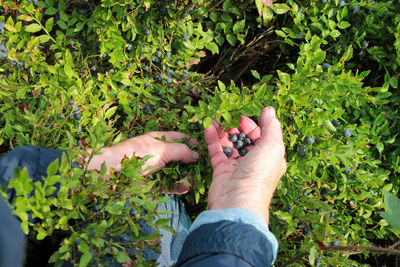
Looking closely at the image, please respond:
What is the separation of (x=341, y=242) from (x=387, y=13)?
1.32m

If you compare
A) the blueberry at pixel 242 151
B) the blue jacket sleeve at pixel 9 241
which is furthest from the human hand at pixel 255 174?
the blue jacket sleeve at pixel 9 241

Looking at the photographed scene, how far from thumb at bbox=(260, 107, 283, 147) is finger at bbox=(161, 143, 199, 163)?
349 millimetres

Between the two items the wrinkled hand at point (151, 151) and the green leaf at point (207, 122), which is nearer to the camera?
the green leaf at point (207, 122)

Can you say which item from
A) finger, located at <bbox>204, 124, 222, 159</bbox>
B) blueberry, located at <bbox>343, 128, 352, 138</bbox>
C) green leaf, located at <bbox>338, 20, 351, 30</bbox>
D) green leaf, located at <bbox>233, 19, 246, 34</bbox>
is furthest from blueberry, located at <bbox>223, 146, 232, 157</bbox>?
green leaf, located at <bbox>338, 20, 351, 30</bbox>

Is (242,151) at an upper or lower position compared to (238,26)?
lower

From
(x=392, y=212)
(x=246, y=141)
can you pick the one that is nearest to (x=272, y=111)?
(x=246, y=141)

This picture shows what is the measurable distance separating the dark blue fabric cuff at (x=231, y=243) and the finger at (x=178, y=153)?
18.7 inches

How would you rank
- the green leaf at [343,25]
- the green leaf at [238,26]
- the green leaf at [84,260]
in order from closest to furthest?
the green leaf at [84,260] < the green leaf at [343,25] < the green leaf at [238,26]

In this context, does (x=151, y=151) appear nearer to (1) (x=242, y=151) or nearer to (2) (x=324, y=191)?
(1) (x=242, y=151)

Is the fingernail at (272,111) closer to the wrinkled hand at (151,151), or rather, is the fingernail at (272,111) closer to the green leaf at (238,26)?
the wrinkled hand at (151,151)

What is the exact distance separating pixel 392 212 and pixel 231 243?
0.52 metres

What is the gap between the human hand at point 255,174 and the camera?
1.29 m

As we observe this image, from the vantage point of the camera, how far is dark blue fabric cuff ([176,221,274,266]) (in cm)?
100

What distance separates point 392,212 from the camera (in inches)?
23.1
